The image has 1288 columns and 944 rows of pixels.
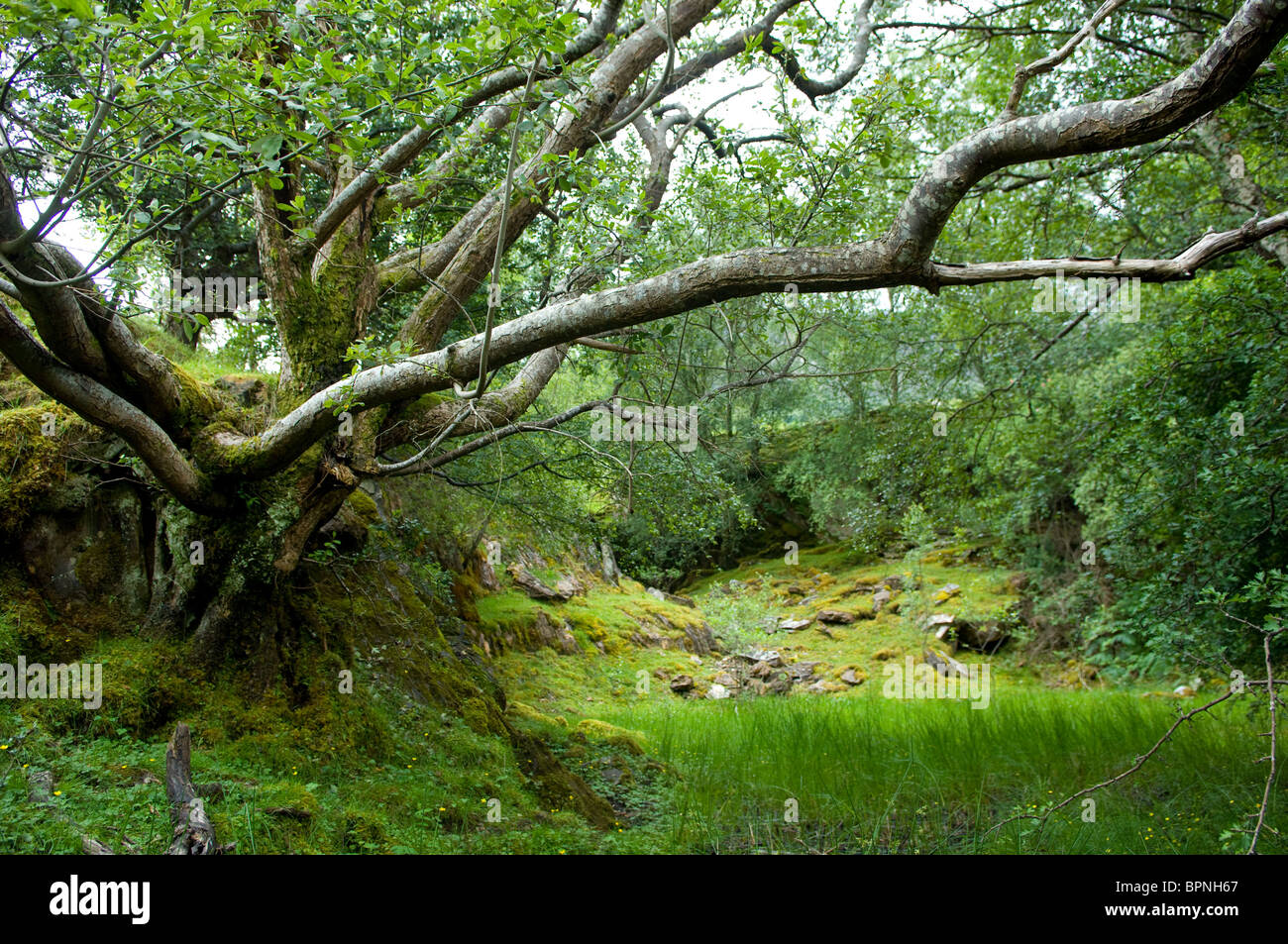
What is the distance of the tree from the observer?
2824mm

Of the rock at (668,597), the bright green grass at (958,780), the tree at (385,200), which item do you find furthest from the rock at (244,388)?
the rock at (668,597)

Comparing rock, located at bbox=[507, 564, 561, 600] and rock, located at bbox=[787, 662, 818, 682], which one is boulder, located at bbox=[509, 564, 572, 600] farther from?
rock, located at bbox=[787, 662, 818, 682]

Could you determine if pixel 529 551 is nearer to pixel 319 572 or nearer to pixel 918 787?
pixel 319 572

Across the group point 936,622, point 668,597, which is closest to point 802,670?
point 936,622

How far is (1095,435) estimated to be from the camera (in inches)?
275

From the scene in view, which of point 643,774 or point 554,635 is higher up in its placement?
point 554,635

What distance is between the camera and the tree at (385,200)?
9.27 feet

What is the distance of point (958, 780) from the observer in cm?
545

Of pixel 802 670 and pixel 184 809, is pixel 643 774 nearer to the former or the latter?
pixel 184 809

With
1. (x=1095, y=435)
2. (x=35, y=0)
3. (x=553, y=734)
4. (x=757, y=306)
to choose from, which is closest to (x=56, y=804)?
(x=35, y=0)

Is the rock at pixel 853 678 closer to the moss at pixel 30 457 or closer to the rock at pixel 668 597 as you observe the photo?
the rock at pixel 668 597

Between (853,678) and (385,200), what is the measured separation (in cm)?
1036

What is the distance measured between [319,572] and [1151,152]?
286 inches

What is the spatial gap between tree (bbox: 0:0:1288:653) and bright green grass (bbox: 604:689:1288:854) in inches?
120
